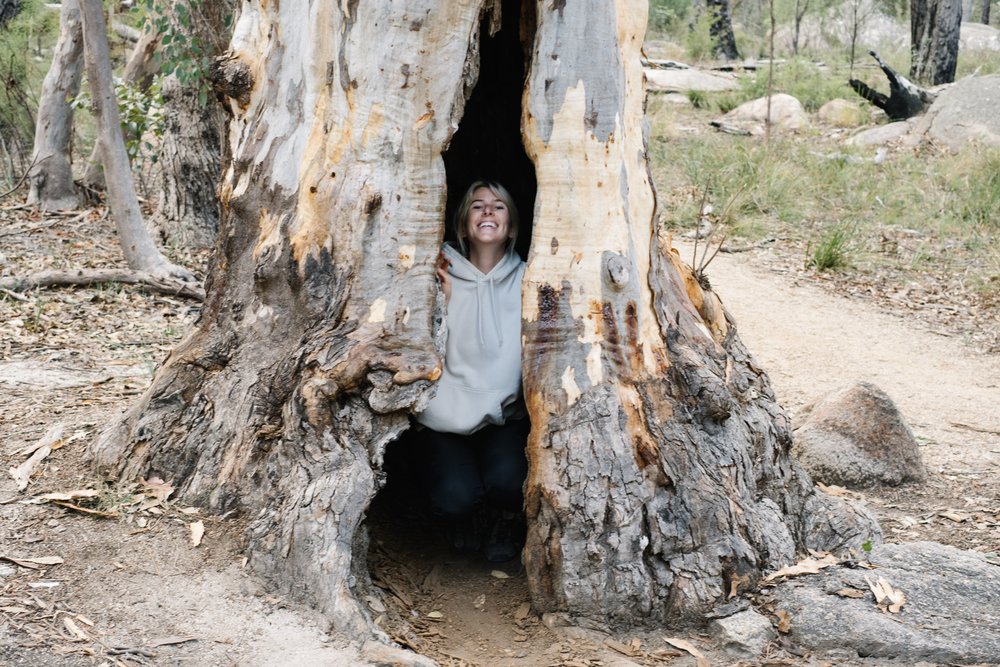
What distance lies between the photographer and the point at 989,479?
5.20 meters

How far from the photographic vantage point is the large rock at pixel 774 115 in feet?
45.6

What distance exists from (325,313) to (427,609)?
114 centimetres

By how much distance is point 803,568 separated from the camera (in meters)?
3.68

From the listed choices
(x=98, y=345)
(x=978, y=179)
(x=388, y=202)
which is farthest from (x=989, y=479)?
(x=978, y=179)

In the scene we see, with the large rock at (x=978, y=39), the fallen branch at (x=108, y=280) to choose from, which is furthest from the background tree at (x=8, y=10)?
the large rock at (x=978, y=39)

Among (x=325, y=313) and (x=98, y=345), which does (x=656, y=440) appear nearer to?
(x=325, y=313)

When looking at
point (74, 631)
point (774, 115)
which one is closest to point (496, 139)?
point (74, 631)

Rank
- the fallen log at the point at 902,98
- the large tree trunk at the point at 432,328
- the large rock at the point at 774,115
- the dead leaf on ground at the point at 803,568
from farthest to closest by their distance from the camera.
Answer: the large rock at the point at 774,115 → the fallen log at the point at 902,98 → the dead leaf on ground at the point at 803,568 → the large tree trunk at the point at 432,328

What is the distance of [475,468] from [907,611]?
5.45 ft

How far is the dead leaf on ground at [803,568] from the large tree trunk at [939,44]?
45.1ft

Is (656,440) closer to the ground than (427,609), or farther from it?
farther from it

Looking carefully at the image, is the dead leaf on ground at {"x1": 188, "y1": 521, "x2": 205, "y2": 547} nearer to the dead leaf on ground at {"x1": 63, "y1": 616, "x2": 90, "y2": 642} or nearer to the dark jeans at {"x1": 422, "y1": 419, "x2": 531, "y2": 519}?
the dead leaf on ground at {"x1": 63, "y1": 616, "x2": 90, "y2": 642}

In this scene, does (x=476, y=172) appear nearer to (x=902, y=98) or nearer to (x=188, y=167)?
(x=188, y=167)

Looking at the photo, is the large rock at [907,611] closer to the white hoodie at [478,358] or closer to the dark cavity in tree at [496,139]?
the white hoodie at [478,358]
